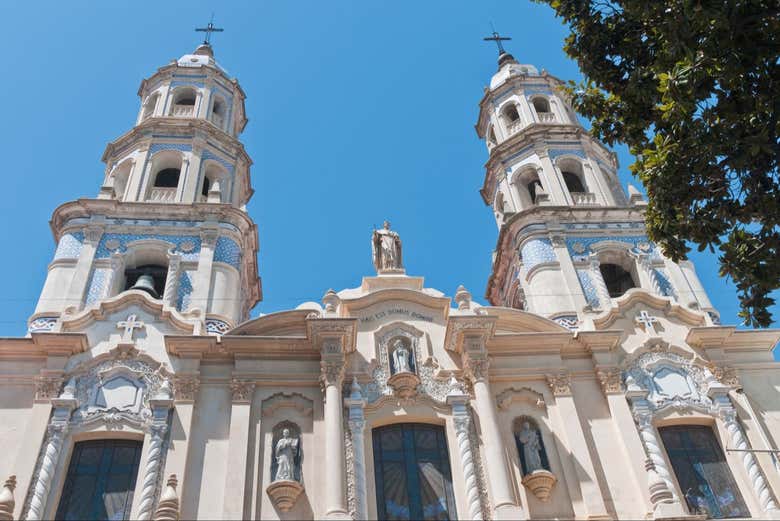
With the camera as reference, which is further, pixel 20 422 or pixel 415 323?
pixel 415 323

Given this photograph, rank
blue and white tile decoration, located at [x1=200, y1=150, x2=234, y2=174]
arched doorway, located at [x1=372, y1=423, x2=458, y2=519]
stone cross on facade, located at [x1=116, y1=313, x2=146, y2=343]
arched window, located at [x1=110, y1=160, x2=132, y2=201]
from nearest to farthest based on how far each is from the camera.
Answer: arched doorway, located at [x1=372, y1=423, x2=458, y2=519] → stone cross on facade, located at [x1=116, y1=313, x2=146, y2=343] → arched window, located at [x1=110, y1=160, x2=132, y2=201] → blue and white tile decoration, located at [x1=200, y1=150, x2=234, y2=174]

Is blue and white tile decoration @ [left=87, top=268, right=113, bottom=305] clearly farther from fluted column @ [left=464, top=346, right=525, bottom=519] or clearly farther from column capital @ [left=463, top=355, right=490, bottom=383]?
fluted column @ [left=464, top=346, right=525, bottom=519]

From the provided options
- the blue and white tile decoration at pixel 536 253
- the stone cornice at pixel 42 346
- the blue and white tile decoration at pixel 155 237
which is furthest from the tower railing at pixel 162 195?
the blue and white tile decoration at pixel 536 253

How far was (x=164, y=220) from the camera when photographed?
69.5ft

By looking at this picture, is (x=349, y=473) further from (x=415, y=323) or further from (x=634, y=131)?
(x=634, y=131)

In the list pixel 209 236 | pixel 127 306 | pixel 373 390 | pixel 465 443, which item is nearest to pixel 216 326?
pixel 127 306

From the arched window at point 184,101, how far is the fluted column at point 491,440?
13772 mm

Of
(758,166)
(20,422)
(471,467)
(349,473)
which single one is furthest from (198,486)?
(758,166)

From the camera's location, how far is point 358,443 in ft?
51.0

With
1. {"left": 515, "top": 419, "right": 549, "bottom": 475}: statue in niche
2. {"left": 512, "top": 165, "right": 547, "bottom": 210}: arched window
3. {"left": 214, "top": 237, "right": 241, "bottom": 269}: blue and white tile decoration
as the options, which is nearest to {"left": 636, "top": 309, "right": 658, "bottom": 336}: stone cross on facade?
{"left": 515, "top": 419, "right": 549, "bottom": 475}: statue in niche

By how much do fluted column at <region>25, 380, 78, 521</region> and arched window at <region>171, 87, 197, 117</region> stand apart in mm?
11766

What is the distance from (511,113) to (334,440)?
16.4m

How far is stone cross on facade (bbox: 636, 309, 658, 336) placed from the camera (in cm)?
1869

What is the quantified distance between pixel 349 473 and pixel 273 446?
70.0 inches
